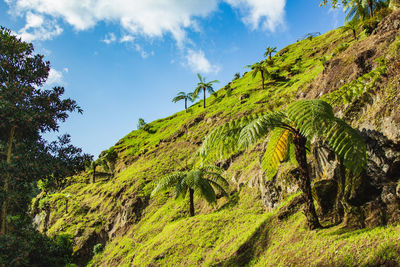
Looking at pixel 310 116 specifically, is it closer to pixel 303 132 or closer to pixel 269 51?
pixel 303 132

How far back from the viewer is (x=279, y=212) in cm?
849

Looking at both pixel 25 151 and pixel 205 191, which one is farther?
pixel 205 191

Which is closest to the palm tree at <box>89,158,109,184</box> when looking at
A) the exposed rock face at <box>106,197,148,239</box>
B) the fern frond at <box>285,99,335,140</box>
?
the exposed rock face at <box>106,197,148,239</box>

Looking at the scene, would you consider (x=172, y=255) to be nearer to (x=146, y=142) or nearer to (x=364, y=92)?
(x=364, y=92)

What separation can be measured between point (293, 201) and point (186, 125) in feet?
94.8

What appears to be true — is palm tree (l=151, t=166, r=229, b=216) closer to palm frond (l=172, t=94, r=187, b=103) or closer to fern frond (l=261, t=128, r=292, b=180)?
fern frond (l=261, t=128, r=292, b=180)

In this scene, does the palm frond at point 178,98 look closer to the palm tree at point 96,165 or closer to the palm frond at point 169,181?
the palm tree at point 96,165

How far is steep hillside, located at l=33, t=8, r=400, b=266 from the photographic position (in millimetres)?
5402

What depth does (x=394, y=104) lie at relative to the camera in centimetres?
598

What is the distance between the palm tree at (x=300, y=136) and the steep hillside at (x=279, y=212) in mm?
850

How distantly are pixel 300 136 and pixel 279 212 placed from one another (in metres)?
3.56

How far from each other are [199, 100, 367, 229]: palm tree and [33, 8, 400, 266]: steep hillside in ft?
2.79

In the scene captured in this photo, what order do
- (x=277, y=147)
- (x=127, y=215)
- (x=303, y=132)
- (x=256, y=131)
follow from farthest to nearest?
(x=127, y=215), (x=277, y=147), (x=256, y=131), (x=303, y=132)

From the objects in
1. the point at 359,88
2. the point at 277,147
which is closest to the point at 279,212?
the point at 277,147
